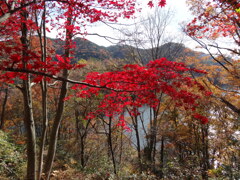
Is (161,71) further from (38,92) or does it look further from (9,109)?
(9,109)

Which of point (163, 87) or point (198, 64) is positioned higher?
point (198, 64)

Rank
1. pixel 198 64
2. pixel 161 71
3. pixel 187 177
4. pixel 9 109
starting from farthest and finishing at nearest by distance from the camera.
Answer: pixel 9 109, pixel 198 64, pixel 187 177, pixel 161 71

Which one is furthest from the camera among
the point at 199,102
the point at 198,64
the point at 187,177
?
the point at 198,64

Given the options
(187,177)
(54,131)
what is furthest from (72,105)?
(187,177)

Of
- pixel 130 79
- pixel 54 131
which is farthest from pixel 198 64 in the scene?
pixel 54 131

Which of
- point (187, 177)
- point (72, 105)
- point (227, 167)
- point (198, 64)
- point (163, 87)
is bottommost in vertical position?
point (187, 177)

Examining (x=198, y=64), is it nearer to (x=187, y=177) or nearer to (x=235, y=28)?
→ (x=235, y=28)

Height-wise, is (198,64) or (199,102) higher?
(198,64)

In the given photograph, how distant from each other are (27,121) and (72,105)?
21.3 feet

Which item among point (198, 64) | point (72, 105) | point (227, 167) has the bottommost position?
point (227, 167)

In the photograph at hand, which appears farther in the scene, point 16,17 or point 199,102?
point 199,102

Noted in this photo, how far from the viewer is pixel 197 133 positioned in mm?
10094

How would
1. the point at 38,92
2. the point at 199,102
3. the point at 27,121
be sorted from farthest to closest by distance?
the point at 38,92 < the point at 199,102 < the point at 27,121

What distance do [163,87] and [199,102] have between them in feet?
15.7
